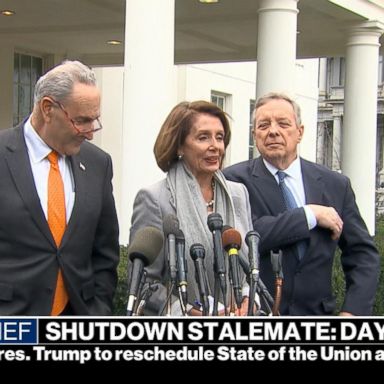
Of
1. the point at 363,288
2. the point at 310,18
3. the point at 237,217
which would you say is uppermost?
the point at 310,18

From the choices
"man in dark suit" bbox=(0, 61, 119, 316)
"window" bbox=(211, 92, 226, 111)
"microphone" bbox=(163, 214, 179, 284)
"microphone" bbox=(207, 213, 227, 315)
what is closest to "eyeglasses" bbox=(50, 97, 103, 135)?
"man in dark suit" bbox=(0, 61, 119, 316)

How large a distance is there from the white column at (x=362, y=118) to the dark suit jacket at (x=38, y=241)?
11.0m

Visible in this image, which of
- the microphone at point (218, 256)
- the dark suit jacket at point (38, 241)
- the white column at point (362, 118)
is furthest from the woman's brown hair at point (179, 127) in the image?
the white column at point (362, 118)

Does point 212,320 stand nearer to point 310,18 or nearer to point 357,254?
point 357,254

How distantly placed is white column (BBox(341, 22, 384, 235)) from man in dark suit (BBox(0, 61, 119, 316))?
11.0 m

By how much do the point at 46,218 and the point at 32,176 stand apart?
7.0 inches

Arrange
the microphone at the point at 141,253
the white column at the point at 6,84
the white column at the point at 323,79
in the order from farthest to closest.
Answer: the white column at the point at 323,79
the white column at the point at 6,84
the microphone at the point at 141,253

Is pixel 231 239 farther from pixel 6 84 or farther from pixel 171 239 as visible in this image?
pixel 6 84

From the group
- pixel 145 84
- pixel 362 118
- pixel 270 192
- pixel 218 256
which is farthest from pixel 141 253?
pixel 362 118

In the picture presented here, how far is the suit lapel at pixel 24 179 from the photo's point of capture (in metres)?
3.31

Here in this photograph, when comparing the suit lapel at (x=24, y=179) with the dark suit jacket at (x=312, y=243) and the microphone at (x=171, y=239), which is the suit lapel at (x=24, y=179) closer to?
the microphone at (x=171, y=239)
